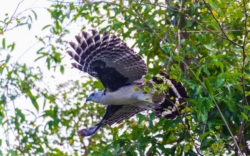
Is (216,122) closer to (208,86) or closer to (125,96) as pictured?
(208,86)

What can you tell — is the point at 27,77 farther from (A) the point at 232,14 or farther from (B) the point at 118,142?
(A) the point at 232,14

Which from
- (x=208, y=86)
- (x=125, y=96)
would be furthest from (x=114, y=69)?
(x=208, y=86)

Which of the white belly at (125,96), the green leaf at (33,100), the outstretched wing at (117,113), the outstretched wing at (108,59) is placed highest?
the outstretched wing at (108,59)

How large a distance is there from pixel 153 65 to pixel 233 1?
101 cm

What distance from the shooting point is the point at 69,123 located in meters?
6.39

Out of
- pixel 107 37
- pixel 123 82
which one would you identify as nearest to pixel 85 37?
pixel 107 37

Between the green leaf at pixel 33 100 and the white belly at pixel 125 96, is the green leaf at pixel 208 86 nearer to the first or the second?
the white belly at pixel 125 96

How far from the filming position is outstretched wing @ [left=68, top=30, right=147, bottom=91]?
16.7ft

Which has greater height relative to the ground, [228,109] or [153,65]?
[153,65]

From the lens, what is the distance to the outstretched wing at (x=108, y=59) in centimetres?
510

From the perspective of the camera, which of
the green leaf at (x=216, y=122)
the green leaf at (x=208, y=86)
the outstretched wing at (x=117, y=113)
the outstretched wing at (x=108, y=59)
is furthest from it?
the outstretched wing at (x=117, y=113)

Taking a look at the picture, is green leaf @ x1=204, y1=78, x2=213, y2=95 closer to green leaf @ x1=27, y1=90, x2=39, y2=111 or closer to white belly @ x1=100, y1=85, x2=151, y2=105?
white belly @ x1=100, y1=85, x2=151, y2=105

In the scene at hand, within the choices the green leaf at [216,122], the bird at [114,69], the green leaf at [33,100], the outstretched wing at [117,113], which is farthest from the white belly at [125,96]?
the green leaf at [216,122]

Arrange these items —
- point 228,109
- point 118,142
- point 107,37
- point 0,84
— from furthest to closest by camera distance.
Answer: point 0,84 < point 107,37 < point 118,142 < point 228,109
